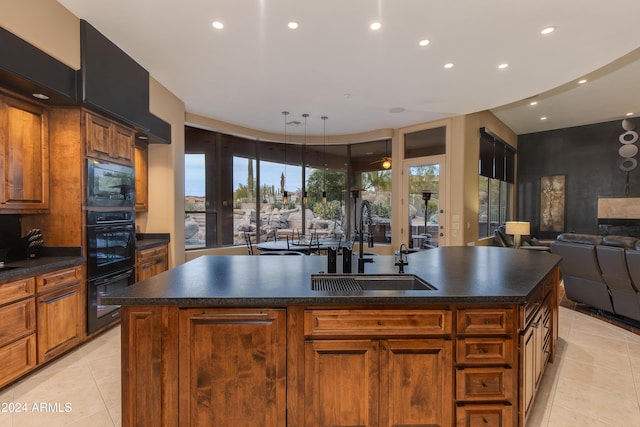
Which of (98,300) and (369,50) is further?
(369,50)

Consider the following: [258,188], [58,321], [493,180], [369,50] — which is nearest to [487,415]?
[369,50]

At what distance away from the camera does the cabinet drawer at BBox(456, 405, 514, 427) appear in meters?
1.63

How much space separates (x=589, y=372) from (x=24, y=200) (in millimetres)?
5289

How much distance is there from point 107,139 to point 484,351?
399 centimetres

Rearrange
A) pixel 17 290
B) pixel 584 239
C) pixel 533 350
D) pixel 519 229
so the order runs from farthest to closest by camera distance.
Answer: pixel 519 229
pixel 584 239
pixel 17 290
pixel 533 350

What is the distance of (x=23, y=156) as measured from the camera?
2732 millimetres

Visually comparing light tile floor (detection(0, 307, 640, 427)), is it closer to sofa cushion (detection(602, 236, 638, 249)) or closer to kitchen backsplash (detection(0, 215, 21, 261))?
sofa cushion (detection(602, 236, 638, 249))

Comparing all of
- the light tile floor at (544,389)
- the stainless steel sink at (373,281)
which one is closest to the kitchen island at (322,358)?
the stainless steel sink at (373,281)

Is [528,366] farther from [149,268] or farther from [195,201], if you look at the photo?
[195,201]

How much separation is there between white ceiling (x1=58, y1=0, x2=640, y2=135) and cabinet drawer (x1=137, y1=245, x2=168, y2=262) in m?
2.35

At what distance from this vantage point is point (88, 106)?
9.78 feet

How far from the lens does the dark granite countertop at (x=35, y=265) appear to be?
2.32 m

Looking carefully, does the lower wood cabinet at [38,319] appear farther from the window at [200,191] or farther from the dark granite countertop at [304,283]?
the window at [200,191]

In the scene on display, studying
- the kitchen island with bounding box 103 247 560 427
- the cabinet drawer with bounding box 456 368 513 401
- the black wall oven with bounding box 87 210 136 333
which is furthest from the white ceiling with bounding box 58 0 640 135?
the cabinet drawer with bounding box 456 368 513 401
